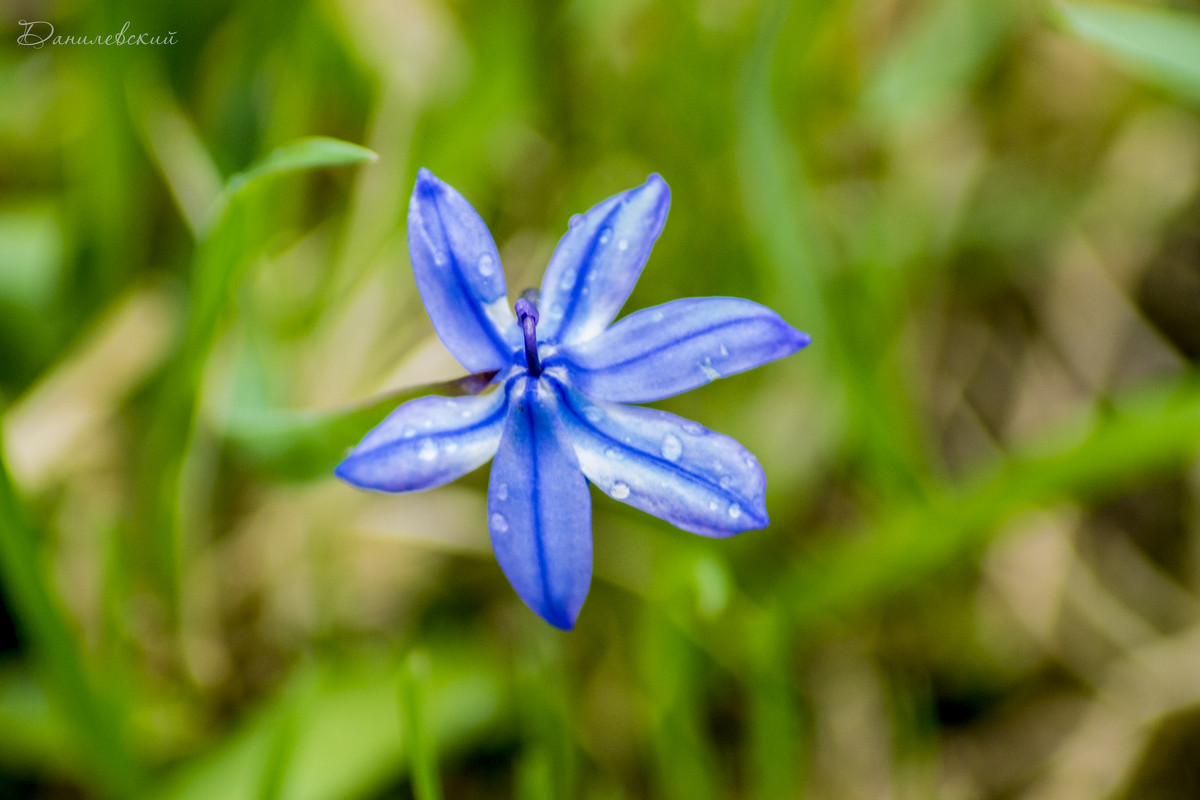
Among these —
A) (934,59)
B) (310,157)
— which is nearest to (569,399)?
(310,157)

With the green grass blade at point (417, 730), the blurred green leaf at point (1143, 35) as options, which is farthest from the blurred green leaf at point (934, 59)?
the green grass blade at point (417, 730)

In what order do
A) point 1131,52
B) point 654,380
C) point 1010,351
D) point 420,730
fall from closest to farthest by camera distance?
point 654,380 < point 420,730 < point 1131,52 < point 1010,351

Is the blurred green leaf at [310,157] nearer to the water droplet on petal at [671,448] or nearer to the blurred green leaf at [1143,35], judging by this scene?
the water droplet on petal at [671,448]

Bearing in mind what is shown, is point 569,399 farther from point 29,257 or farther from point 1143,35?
point 29,257

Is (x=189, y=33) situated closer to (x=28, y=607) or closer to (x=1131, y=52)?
(x=28, y=607)

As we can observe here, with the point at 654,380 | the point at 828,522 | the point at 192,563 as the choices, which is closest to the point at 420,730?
the point at 654,380

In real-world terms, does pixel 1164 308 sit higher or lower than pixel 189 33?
lower

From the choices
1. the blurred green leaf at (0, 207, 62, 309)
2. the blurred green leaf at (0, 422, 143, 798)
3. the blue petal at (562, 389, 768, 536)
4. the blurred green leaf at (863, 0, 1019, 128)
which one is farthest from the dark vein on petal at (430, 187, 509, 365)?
the blurred green leaf at (863, 0, 1019, 128)

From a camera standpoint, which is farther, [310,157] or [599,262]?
[310,157]
